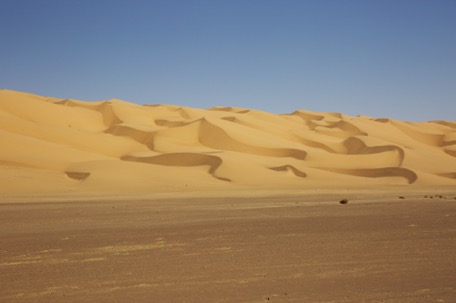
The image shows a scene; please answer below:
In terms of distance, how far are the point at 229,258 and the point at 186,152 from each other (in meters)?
37.1

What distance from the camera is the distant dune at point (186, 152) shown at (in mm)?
34844

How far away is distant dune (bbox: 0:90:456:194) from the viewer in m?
34.8

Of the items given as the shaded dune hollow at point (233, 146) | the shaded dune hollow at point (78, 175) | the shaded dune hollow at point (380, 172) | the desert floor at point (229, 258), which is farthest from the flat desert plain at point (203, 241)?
the shaded dune hollow at point (233, 146)

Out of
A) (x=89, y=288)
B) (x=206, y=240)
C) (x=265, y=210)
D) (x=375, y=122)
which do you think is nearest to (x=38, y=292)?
(x=89, y=288)

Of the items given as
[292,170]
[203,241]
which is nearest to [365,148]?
[292,170]

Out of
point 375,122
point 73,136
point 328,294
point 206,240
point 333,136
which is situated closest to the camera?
point 328,294

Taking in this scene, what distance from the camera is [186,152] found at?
4625cm

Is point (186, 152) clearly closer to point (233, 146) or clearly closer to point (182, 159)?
point (182, 159)

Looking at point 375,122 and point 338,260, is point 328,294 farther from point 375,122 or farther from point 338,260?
point 375,122

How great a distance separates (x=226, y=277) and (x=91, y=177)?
27.4 m

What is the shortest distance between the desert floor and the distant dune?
56.2 feet

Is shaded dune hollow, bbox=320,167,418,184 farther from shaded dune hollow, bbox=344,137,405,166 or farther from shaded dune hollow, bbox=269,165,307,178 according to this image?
shaded dune hollow, bbox=344,137,405,166

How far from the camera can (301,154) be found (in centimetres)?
5281

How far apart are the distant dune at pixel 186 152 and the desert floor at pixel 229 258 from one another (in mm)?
17141
